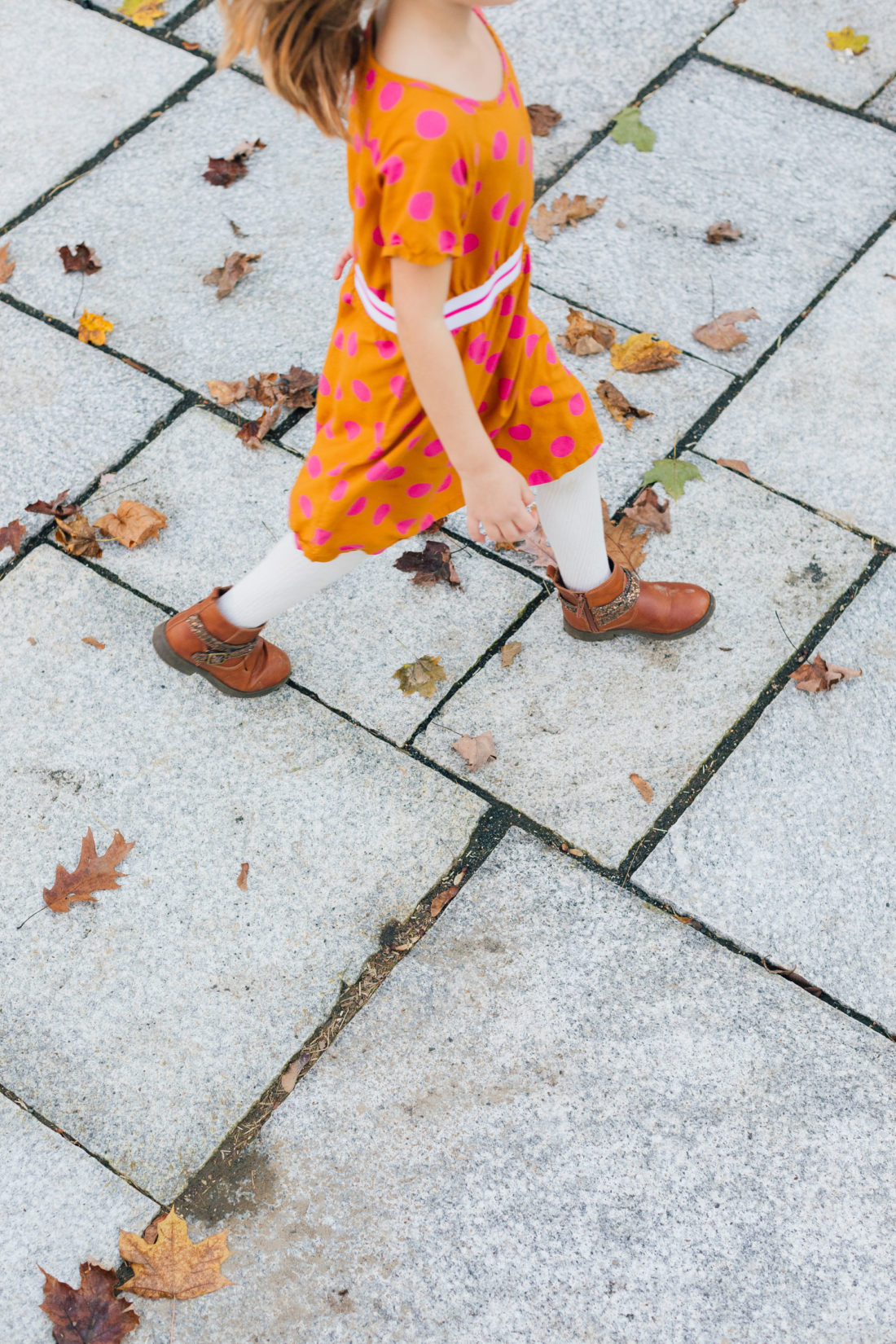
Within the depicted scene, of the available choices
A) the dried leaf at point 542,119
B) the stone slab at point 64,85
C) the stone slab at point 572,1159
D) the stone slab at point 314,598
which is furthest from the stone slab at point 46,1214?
the dried leaf at point 542,119

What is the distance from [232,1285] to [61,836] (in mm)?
1003

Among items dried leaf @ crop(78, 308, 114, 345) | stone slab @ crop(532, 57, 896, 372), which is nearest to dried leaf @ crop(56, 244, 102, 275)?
dried leaf @ crop(78, 308, 114, 345)

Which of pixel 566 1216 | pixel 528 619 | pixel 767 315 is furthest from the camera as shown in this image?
pixel 767 315

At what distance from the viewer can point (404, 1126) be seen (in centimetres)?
220

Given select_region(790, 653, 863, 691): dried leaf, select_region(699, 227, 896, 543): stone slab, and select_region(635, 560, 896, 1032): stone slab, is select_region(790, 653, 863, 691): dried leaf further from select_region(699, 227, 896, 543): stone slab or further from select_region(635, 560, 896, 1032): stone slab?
select_region(699, 227, 896, 543): stone slab

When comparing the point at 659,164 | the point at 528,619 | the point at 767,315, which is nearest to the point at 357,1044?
the point at 528,619

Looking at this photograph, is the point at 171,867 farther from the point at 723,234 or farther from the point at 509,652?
the point at 723,234

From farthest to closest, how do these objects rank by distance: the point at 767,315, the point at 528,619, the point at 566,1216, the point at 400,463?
the point at 767,315
the point at 528,619
the point at 566,1216
the point at 400,463

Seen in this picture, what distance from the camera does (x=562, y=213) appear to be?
3.52 meters

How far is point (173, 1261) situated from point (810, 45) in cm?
424

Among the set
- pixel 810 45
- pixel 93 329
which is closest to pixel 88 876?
pixel 93 329

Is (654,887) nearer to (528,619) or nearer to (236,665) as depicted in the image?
(528,619)

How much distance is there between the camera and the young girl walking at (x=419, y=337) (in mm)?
1555

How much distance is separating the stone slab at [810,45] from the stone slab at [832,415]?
966 millimetres
